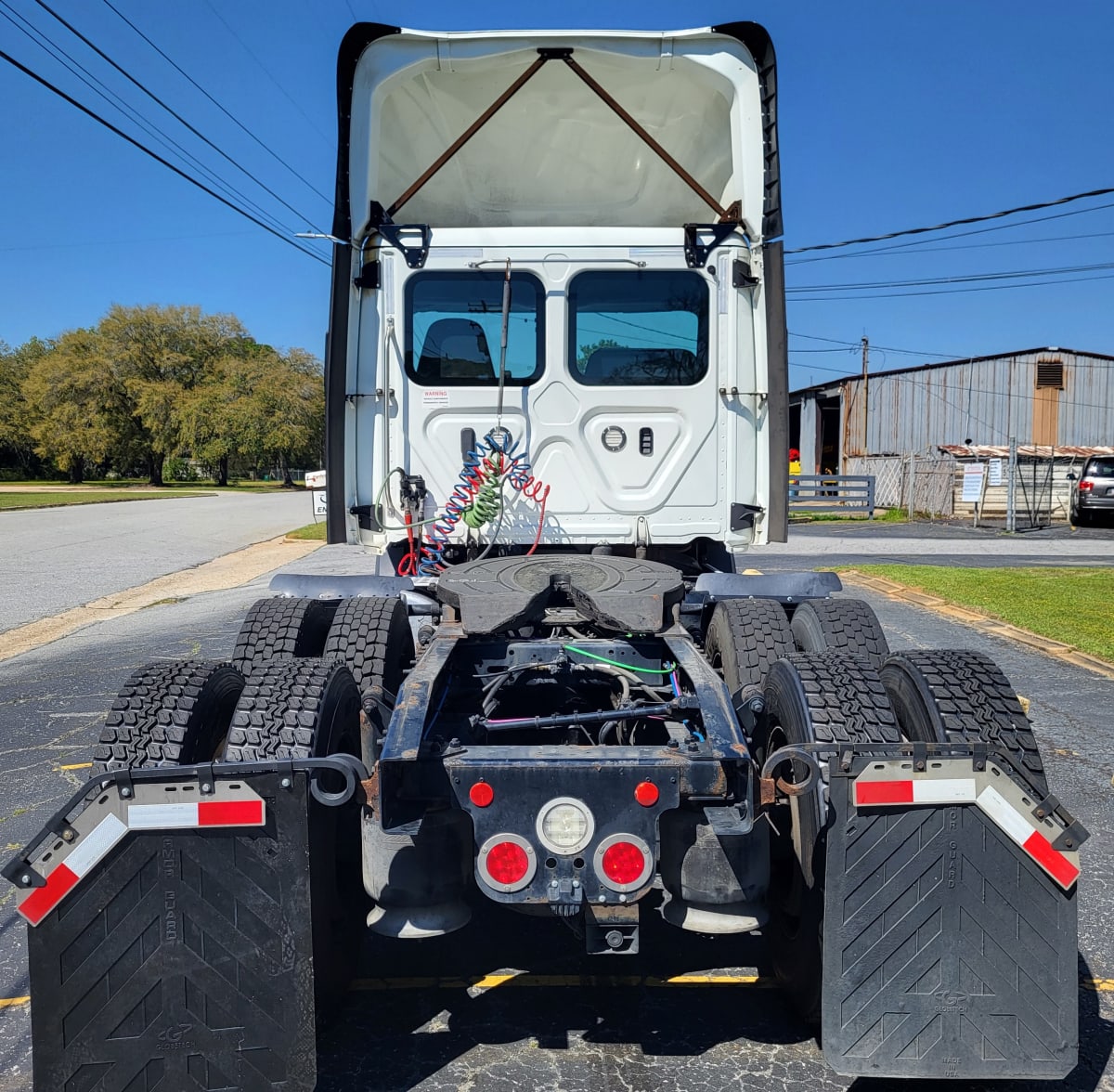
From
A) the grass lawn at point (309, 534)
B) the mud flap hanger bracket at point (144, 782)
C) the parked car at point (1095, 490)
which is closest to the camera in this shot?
the mud flap hanger bracket at point (144, 782)

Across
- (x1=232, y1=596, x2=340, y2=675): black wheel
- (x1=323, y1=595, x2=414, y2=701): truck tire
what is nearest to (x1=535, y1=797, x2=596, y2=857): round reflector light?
(x1=323, y1=595, x2=414, y2=701): truck tire

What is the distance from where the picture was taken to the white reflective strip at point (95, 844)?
2371 millimetres

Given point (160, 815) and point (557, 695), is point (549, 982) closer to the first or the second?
point (557, 695)

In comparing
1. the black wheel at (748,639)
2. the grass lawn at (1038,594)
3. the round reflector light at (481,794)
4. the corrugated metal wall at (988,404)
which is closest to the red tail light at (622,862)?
the round reflector light at (481,794)

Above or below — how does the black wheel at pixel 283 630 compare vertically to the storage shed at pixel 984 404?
below

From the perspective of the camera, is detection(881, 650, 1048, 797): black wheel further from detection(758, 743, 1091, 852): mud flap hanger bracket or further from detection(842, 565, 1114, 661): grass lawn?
detection(842, 565, 1114, 661): grass lawn

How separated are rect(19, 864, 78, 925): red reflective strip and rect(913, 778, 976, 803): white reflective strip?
2062 mm

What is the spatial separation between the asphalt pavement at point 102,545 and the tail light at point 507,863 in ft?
34.5

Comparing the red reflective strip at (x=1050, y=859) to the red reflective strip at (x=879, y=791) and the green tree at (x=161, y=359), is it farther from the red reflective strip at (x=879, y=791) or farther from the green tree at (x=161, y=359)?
the green tree at (x=161, y=359)

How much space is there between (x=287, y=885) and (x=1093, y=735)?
218 inches

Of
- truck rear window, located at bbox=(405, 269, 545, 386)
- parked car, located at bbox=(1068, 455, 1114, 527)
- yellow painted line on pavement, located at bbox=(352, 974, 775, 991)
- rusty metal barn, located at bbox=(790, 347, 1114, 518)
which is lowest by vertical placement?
yellow painted line on pavement, located at bbox=(352, 974, 775, 991)

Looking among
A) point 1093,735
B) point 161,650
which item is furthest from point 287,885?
point 161,650

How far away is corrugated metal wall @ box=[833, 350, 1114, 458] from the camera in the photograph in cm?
3562

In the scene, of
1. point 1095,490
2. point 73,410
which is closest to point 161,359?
point 73,410
